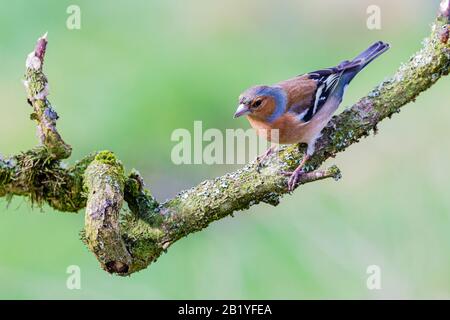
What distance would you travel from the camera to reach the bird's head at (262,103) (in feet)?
11.6

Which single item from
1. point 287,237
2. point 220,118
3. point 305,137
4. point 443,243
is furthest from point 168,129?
point 305,137

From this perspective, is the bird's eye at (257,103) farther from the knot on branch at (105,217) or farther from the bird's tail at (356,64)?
the knot on branch at (105,217)

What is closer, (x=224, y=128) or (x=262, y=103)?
(x=262, y=103)

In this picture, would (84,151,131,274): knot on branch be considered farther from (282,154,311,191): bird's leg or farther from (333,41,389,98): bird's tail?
(333,41,389,98): bird's tail

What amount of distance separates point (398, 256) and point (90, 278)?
73.4 inches

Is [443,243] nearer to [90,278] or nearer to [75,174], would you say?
[90,278]

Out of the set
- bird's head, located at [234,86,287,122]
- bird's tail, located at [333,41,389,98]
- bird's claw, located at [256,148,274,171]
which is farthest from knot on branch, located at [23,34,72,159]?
bird's tail, located at [333,41,389,98]

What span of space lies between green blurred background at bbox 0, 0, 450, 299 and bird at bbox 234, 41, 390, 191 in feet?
4.32

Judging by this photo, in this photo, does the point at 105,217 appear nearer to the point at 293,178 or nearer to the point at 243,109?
the point at 293,178

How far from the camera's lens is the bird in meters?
3.34

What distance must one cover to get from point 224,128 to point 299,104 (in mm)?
1668

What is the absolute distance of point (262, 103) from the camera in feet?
11.7

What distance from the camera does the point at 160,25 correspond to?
6508mm

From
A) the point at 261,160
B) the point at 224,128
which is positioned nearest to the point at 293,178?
the point at 261,160
